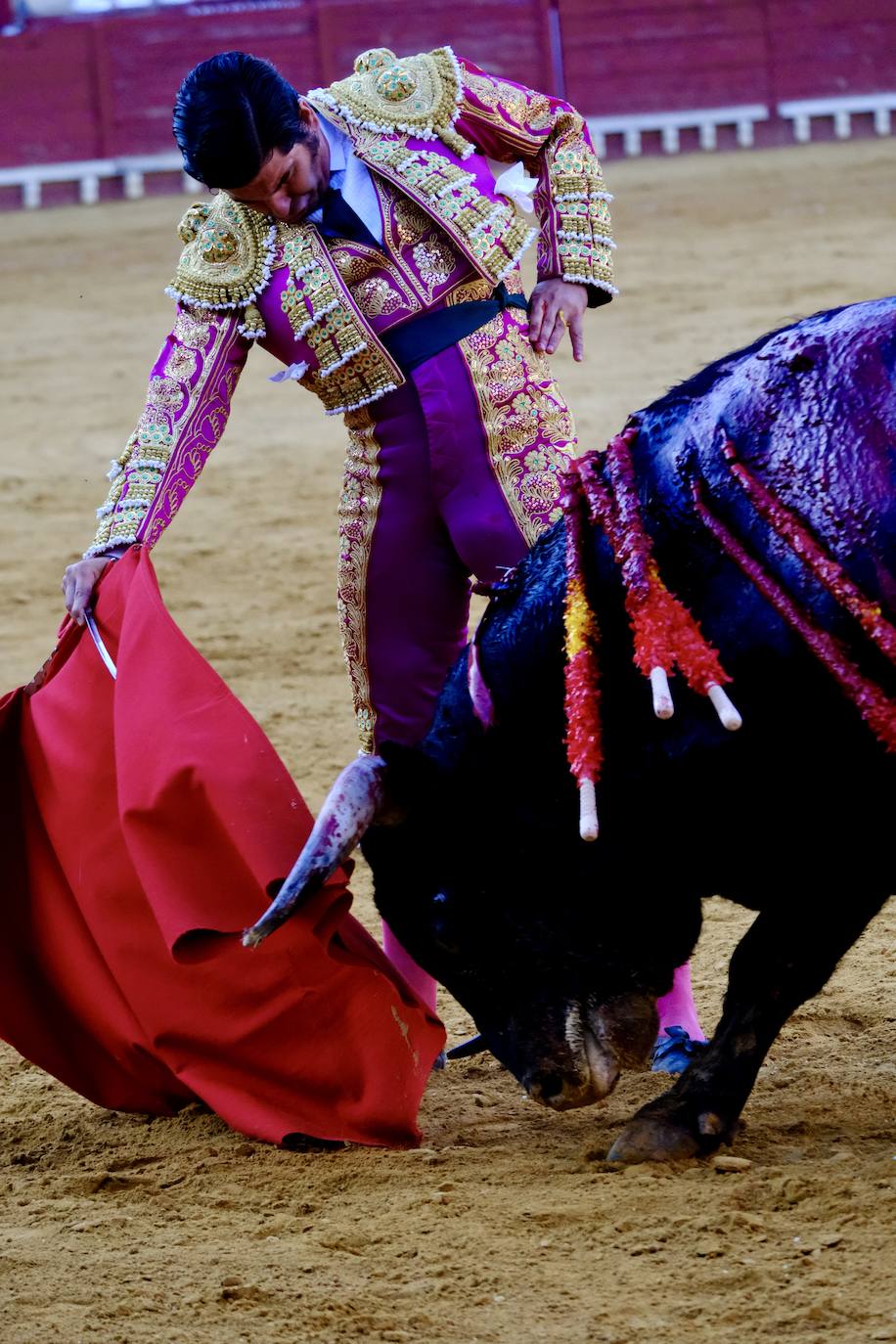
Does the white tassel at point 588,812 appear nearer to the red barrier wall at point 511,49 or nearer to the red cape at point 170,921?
the red cape at point 170,921

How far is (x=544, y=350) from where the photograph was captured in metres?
2.99

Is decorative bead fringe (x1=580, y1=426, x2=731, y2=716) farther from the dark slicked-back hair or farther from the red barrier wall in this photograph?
the red barrier wall

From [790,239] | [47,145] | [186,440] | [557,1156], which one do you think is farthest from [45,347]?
[557,1156]

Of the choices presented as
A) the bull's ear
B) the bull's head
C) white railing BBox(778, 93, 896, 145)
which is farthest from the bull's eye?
white railing BBox(778, 93, 896, 145)

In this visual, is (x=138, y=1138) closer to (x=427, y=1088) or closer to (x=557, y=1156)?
(x=427, y=1088)

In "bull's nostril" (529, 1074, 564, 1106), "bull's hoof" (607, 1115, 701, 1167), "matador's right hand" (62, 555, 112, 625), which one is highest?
"matador's right hand" (62, 555, 112, 625)

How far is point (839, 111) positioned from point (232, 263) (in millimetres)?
14061

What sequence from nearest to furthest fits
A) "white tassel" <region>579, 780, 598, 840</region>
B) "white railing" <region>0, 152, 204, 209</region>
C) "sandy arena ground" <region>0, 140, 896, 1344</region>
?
"sandy arena ground" <region>0, 140, 896, 1344</region>, "white tassel" <region>579, 780, 598, 840</region>, "white railing" <region>0, 152, 204, 209</region>

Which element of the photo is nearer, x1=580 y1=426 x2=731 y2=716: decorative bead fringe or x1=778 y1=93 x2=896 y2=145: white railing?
x1=580 y1=426 x2=731 y2=716: decorative bead fringe

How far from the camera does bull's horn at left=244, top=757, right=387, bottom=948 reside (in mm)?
2305

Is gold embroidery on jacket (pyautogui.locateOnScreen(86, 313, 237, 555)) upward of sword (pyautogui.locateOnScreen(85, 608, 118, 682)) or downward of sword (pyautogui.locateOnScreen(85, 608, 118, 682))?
upward

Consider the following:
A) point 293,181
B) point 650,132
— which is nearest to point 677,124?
point 650,132

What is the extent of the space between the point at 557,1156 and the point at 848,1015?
71 centimetres

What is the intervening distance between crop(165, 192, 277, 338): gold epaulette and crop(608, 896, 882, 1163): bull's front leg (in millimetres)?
1220
